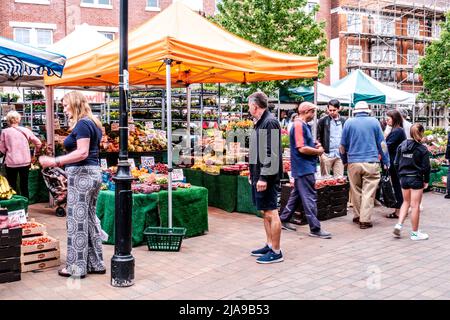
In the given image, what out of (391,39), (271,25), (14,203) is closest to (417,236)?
(14,203)

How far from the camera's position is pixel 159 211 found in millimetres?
7242

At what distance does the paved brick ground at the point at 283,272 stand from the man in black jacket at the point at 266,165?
452 millimetres

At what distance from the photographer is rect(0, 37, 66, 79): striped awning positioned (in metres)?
6.57

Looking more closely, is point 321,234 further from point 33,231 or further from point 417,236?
point 33,231

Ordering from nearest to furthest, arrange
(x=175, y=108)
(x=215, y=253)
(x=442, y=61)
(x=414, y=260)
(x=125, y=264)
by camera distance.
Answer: (x=125, y=264) → (x=414, y=260) → (x=215, y=253) → (x=175, y=108) → (x=442, y=61)

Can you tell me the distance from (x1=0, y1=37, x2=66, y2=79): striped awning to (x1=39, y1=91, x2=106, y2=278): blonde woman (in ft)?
5.58

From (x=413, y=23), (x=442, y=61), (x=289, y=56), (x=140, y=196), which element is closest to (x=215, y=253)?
(x=140, y=196)

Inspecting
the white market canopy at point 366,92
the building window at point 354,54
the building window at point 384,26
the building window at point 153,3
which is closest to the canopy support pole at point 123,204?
the white market canopy at point 366,92

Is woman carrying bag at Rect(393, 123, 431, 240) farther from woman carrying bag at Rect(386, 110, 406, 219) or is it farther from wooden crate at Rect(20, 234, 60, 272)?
wooden crate at Rect(20, 234, 60, 272)

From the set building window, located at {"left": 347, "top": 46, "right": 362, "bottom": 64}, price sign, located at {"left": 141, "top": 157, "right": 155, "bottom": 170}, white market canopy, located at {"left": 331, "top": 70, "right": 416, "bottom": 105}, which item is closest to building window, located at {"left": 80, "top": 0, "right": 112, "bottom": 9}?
white market canopy, located at {"left": 331, "top": 70, "right": 416, "bottom": 105}

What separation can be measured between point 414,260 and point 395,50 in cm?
3376

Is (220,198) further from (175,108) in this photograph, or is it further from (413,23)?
(413,23)

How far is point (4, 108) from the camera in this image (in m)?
17.4
